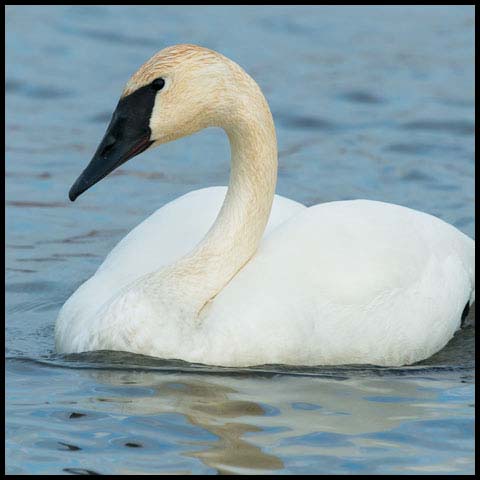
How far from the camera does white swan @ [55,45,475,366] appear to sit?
788 cm

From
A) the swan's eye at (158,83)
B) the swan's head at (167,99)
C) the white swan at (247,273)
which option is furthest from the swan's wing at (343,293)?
the swan's eye at (158,83)

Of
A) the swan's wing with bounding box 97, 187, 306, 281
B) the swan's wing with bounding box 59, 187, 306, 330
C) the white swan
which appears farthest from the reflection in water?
the swan's wing with bounding box 97, 187, 306, 281

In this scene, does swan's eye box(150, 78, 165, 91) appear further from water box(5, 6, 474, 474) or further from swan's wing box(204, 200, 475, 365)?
water box(5, 6, 474, 474)

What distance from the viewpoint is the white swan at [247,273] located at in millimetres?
7875

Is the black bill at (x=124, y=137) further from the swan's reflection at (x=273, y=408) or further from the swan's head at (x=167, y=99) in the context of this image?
the swan's reflection at (x=273, y=408)

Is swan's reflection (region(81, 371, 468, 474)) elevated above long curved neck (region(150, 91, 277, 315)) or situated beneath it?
situated beneath

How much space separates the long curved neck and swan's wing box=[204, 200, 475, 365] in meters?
0.10

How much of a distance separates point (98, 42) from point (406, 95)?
9.88 ft

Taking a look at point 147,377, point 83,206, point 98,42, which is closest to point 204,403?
point 147,377

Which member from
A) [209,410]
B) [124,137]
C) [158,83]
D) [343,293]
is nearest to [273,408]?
[209,410]

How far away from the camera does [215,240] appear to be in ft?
27.3

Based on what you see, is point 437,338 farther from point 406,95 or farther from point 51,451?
point 406,95

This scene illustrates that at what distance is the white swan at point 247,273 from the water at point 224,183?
13 centimetres

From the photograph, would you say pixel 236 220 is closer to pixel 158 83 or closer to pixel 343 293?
pixel 343 293
